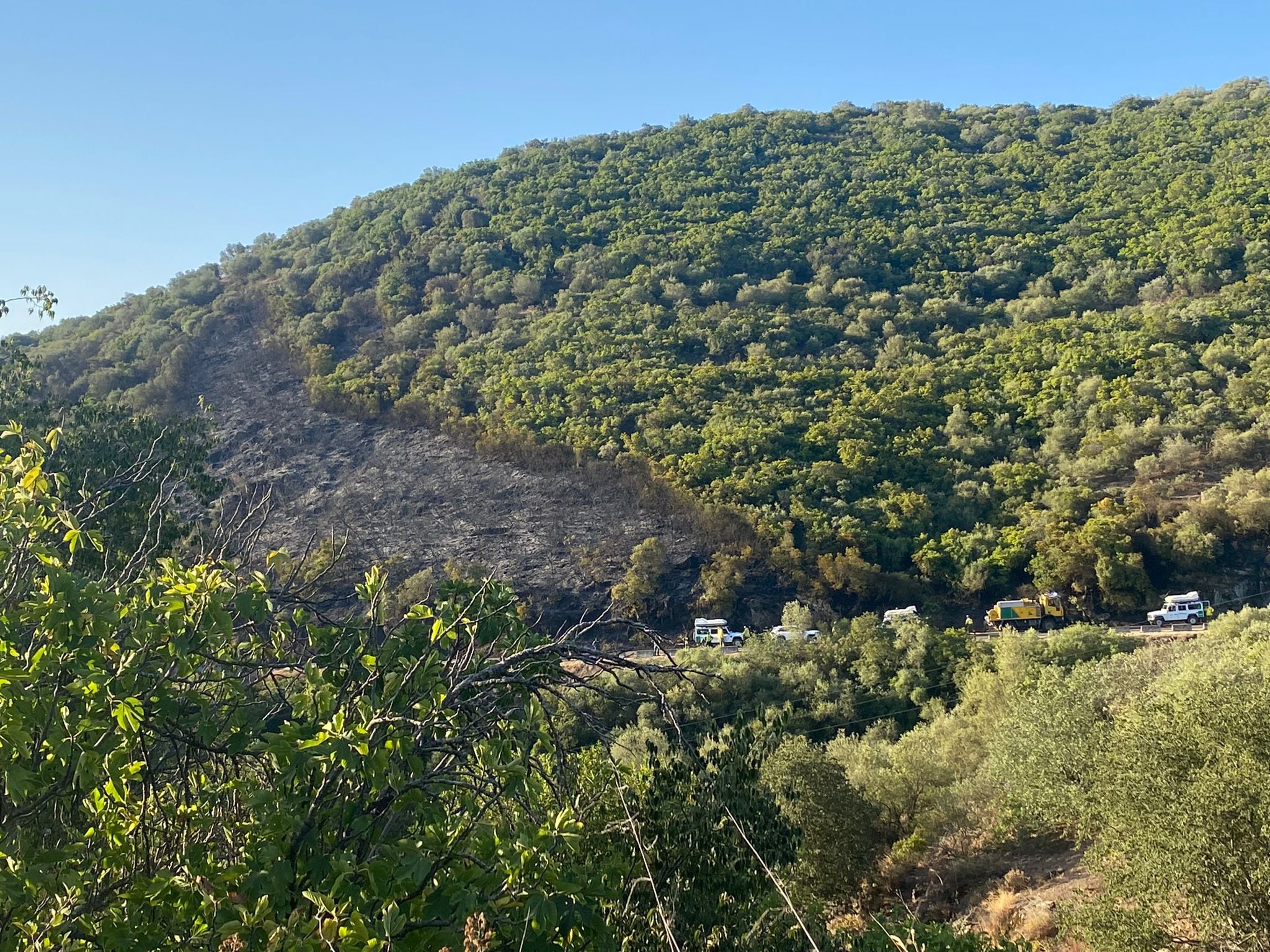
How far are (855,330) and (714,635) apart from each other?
25.6 meters

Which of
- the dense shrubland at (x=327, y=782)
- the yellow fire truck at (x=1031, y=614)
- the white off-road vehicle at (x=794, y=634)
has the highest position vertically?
the dense shrubland at (x=327, y=782)

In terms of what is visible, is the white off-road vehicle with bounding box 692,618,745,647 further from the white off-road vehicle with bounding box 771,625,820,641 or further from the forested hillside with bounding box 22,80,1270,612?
the forested hillside with bounding box 22,80,1270,612

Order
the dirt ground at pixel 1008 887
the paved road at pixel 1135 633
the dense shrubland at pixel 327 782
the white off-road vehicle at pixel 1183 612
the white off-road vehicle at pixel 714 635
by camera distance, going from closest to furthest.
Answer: the dense shrubland at pixel 327 782, the dirt ground at pixel 1008 887, the paved road at pixel 1135 633, the white off-road vehicle at pixel 1183 612, the white off-road vehicle at pixel 714 635

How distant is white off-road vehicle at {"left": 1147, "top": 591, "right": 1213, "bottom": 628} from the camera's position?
25016 millimetres

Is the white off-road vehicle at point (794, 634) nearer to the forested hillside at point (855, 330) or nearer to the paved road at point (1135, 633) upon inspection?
the paved road at point (1135, 633)

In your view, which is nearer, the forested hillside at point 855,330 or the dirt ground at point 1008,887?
the dirt ground at point 1008,887

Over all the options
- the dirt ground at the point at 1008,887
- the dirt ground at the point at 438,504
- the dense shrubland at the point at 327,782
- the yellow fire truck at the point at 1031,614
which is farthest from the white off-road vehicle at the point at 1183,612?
the dense shrubland at the point at 327,782

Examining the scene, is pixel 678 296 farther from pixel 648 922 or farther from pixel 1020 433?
pixel 648 922

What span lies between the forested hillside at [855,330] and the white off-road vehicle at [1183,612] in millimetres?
2128

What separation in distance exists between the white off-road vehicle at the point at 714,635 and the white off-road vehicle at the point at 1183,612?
39.7 feet

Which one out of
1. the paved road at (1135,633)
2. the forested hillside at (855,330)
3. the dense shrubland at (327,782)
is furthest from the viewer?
the forested hillside at (855,330)

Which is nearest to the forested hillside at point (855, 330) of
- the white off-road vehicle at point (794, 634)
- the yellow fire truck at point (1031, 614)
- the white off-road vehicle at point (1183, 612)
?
the yellow fire truck at point (1031, 614)

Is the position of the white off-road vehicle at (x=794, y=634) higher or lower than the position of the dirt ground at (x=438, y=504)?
lower

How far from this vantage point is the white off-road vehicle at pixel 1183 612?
25.0 m
